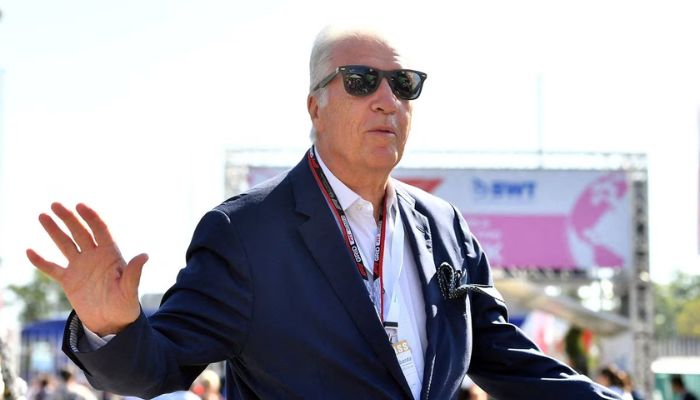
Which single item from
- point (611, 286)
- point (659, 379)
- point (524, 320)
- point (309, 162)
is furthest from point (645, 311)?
point (309, 162)

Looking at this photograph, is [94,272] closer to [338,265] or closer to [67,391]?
[338,265]

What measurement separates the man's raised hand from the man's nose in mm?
791

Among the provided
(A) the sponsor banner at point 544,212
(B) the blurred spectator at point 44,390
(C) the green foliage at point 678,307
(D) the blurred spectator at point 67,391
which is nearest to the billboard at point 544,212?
(A) the sponsor banner at point 544,212

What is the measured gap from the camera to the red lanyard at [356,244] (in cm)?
293

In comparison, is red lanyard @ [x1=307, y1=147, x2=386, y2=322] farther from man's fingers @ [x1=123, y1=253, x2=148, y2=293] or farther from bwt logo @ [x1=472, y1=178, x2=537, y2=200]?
bwt logo @ [x1=472, y1=178, x2=537, y2=200]

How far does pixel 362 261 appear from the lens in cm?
296

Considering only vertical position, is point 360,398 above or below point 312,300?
below

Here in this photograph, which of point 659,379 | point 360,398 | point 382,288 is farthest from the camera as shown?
point 659,379

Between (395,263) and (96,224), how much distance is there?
90cm

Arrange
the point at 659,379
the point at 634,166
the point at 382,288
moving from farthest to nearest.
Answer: the point at 659,379
the point at 634,166
the point at 382,288

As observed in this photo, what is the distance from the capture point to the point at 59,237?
2395 mm

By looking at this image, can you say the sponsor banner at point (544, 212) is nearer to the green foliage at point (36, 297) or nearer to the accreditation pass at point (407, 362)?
the accreditation pass at point (407, 362)

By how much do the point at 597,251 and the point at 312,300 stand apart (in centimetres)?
2091

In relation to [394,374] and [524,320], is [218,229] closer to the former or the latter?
[394,374]
